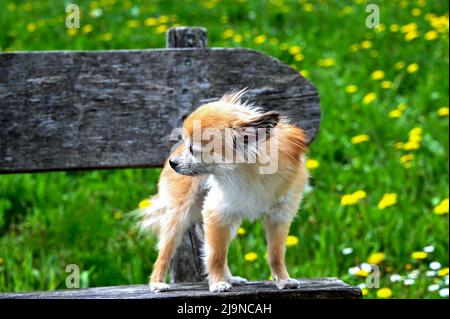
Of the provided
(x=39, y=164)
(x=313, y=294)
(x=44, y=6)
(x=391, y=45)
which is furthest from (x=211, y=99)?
(x=44, y=6)

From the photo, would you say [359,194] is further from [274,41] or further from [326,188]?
[274,41]

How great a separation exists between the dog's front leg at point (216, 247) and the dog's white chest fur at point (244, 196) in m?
0.03

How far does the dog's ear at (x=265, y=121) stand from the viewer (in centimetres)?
210

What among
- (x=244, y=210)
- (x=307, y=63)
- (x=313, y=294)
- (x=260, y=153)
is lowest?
(x=313, y=294)

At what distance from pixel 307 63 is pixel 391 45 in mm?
795

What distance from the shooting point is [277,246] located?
2.46 metres

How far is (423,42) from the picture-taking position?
19.4 ft

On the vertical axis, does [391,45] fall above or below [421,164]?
above

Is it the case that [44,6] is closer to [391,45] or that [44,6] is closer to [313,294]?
[391,45]

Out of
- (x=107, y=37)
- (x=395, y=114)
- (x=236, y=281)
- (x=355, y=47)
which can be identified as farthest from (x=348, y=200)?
(x=107, y=37)

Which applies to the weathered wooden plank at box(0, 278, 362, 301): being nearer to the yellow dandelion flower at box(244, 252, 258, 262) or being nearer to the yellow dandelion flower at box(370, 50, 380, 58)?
the yellow dandelion flower at box(244, 252, 258, 262)

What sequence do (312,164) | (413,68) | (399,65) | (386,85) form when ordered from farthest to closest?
(399,65), (413,68), (386,85), (312,164)

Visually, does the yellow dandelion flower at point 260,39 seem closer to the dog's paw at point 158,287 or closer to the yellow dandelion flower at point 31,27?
the yellow dandelion flower at point 31,27

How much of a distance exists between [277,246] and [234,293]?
281 millimetres
